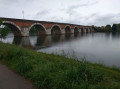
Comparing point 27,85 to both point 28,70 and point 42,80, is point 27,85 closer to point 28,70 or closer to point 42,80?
point 42,80

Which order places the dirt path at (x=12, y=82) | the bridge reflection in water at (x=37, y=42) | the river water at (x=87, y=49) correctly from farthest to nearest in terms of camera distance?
the bridge reflection in water at (x=37, y=42)
the river water at (x=87, y=49)
the dirt path at (x=12, y=82)

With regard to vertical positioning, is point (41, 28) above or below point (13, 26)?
below

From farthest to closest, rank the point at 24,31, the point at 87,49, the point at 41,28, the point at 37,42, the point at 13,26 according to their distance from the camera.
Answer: the point at 41,28, the point at 24,31, the point at 13,26, the point at 37,42, the point at 87,49

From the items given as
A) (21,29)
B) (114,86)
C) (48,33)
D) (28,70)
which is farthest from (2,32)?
(114,86)

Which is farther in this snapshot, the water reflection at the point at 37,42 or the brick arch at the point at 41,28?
the brick arch at the point at 41,28

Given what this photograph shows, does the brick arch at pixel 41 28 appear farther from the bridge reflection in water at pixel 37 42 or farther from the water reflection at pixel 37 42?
the water reflection at pixel 37 42

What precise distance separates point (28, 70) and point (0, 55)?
4.23m

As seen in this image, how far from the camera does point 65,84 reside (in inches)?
164

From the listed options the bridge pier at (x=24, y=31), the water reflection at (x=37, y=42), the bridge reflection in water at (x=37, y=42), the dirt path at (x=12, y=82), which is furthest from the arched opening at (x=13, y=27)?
the dirt path at (x=12, y=82)

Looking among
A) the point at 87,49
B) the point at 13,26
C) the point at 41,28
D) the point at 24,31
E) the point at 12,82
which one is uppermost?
the point at 13,26

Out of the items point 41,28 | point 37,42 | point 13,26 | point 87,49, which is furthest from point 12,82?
point 41,28

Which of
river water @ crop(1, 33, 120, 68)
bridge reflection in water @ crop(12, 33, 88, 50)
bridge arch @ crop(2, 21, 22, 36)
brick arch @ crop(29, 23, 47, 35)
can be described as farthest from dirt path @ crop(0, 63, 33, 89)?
brick arch @ crop(29, 23, 47, 35)

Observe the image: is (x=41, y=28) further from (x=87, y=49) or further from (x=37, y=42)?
(x=87, y=49)

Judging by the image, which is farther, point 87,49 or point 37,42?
point 37,42
